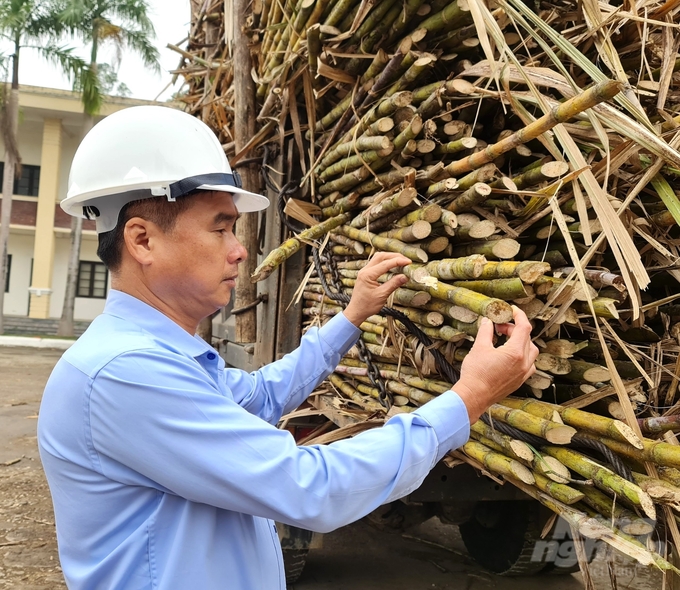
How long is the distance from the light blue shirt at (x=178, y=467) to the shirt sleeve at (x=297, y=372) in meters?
0.73

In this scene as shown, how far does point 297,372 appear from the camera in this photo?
7.73 ft

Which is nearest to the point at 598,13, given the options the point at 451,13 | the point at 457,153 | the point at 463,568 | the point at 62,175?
the point at 451,13

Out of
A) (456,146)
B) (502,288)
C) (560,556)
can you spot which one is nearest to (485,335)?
(502,288)

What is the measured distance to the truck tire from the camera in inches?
153

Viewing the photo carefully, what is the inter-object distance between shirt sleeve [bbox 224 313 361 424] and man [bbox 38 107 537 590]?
484 mm

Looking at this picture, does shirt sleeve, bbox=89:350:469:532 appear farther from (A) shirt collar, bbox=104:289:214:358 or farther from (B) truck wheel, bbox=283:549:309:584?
(B) truck wheel, bbox=283:549:309:584

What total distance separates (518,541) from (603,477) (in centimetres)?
258

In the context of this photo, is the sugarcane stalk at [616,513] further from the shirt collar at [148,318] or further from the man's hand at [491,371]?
the shirt collar at [148,318]

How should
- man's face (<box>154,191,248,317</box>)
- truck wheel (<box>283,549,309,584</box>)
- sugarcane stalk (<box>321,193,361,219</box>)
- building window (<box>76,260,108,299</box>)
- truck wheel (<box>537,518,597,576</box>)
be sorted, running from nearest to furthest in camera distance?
man's face (<box>154,191,248,317</box>), sugarcane stalk (<box>321,193,361,219</box>), truck wheel (<box>283,549,309,584</box>), truck wheel (<box>537,518,597,576</box>), building window (<box>76,260,108,299</box>)

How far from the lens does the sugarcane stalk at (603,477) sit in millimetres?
1538

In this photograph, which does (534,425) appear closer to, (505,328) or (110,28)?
(505,328)

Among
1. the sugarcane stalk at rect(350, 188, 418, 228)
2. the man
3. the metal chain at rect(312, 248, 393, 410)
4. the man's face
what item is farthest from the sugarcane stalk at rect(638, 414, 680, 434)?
the man's face

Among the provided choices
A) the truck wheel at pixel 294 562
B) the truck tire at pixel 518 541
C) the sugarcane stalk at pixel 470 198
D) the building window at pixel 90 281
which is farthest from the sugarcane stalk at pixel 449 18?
the building window at pixel 90 281

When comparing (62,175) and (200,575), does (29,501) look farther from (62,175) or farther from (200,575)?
(62,175)
